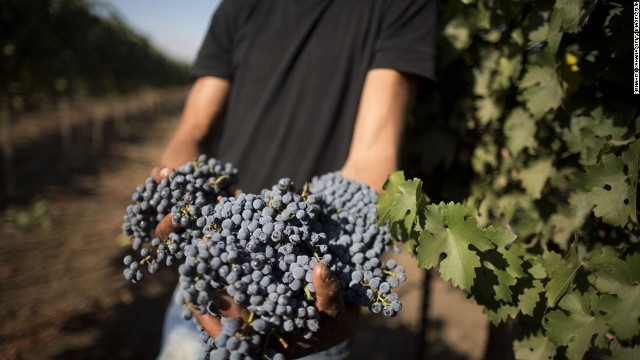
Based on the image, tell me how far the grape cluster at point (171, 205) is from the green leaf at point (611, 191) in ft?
3.95

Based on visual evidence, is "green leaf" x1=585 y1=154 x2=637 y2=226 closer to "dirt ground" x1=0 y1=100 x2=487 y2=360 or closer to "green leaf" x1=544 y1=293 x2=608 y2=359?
"green leaf" x1=544 y1=293 x2=608 y2=359

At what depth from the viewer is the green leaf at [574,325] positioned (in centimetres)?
115

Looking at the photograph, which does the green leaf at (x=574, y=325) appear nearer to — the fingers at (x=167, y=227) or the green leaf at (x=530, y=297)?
the green leaf at (x=530, y=297)

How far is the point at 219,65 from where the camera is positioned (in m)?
2.10

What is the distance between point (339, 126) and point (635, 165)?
118 centimetres

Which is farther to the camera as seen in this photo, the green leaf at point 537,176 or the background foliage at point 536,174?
the green leaf at point 537,176

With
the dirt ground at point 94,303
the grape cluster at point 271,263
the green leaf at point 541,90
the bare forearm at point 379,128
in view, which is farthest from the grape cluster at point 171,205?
the dirt ground at point 94,303

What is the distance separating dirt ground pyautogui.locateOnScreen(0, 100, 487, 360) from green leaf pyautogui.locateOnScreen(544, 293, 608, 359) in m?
1.28

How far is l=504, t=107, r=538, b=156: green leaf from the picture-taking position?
5.35 feet

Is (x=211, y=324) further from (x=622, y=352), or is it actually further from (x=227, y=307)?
(x=622, y=352)

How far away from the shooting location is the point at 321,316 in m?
1.12

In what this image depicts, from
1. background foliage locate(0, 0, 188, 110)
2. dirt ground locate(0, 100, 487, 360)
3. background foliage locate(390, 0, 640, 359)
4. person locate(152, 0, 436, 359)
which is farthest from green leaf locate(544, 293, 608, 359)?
background foliage locate(0, 0, 188, 110)

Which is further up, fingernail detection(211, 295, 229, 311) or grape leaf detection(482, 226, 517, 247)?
grape leaf detection(482, 226, 517, 247)

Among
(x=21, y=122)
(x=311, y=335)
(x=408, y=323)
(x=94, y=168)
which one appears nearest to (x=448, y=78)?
(x=311, y=335)
